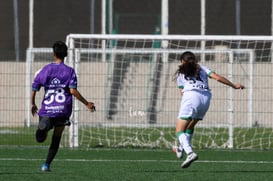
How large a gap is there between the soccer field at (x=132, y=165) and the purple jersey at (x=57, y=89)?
83 centimetres

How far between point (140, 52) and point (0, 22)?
6375 millimetres

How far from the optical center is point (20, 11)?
26297mm

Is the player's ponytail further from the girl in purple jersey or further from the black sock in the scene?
the black sock

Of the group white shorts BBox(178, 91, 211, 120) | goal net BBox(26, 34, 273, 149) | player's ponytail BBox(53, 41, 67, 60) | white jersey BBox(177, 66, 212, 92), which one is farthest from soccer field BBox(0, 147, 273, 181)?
goal net BBox(26, 34, 273, 149)

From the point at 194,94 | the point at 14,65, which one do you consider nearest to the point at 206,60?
the point at 14,65

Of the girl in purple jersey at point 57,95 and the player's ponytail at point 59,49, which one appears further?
the player's ponytail at point 59,49

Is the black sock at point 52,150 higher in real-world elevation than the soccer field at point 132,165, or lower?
higher

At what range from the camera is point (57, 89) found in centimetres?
1323

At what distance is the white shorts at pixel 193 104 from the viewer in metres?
13.5

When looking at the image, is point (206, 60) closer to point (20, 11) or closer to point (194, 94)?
point (20, 11)

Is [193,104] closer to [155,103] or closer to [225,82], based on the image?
[225,82]

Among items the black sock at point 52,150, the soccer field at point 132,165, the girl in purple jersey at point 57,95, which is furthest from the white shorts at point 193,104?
the black sock at point 52,150

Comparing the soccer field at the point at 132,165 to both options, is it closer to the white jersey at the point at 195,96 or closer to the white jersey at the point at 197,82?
the white jersey at the point at 195,96

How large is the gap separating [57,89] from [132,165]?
2141 mm
